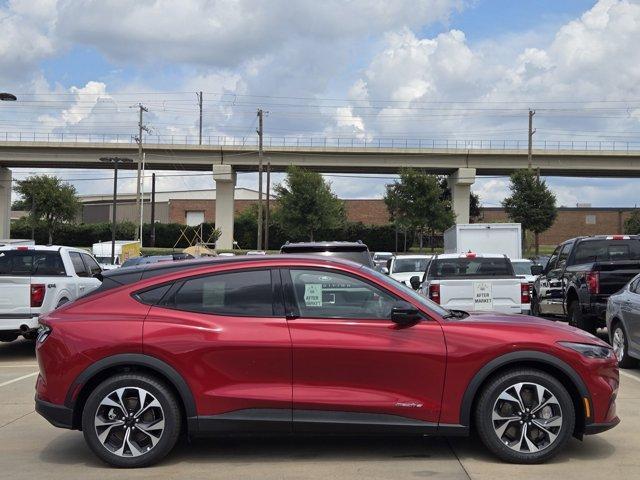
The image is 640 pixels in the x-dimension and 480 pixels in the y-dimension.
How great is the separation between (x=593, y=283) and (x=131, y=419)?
29.0ft

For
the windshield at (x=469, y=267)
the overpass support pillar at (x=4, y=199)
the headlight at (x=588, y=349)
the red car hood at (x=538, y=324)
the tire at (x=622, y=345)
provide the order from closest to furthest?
the headlight at (x=588, y=349) < the red car hood at (x=538, y=324) < the tire at (x=622, y=345) < the windshield at (x=469, y=267) < the overpass support pillar at (x=4, y=199)

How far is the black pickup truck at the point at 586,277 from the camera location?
1164 centimetres

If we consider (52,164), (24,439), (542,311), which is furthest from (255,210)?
(24,439)

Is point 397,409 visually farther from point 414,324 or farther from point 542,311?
point 542,311

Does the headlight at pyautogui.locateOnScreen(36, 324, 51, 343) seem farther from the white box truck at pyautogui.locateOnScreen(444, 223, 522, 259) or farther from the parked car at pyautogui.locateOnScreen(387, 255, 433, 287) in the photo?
the white box truck at pyautogui.locateOnScreen(444, 223, 522, 259)

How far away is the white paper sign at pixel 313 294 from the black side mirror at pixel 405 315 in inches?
23.4

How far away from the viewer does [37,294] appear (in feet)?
37.6

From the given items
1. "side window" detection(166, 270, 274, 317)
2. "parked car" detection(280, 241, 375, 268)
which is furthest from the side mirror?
"side window" detection(166, 270, 274, 317)

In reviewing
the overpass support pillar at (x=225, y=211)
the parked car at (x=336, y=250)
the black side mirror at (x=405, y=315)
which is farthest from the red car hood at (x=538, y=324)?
the overpass support pillar at (x=225, y=211)

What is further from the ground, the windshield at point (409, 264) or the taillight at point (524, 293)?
the windshield at point (409, 264)

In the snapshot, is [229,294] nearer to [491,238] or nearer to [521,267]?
[521,267]

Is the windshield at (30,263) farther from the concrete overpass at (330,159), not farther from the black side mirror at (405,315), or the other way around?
the concrete overpass at (330,159)

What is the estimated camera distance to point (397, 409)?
5.22 meters

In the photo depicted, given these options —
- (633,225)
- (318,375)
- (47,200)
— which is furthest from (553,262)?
(633,225)
